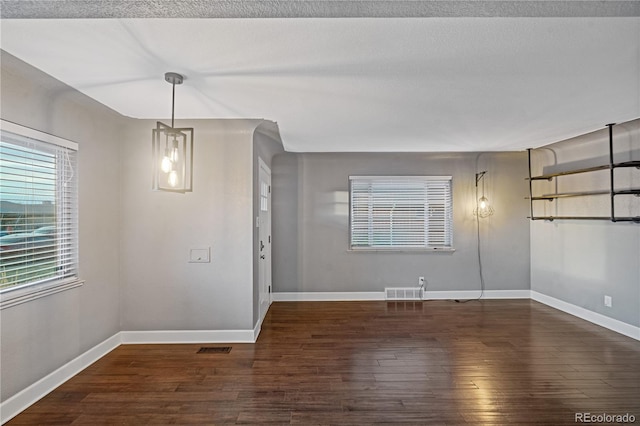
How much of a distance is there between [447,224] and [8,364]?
17.5 feet

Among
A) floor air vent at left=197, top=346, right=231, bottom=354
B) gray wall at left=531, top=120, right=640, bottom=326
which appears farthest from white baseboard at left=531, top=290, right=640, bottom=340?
floor air vent at left=197, top=346, right=231, bottom=354

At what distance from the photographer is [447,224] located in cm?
550

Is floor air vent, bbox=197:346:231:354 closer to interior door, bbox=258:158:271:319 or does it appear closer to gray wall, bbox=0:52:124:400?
interior door, bbox=258:158:271:319

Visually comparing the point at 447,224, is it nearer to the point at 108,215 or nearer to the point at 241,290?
the point at 241,290

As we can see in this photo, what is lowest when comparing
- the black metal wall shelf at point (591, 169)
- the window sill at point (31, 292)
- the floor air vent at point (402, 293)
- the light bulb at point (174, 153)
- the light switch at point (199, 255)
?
the floor air vent at point (402, 293)

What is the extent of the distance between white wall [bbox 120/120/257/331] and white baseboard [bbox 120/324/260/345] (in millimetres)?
53

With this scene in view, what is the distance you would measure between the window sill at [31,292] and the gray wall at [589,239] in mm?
5651

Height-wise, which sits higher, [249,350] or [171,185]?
[171,185]

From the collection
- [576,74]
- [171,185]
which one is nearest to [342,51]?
[171,185]

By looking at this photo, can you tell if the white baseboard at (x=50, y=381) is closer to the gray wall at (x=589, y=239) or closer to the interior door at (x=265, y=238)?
the interior door at (x=265, y=238)

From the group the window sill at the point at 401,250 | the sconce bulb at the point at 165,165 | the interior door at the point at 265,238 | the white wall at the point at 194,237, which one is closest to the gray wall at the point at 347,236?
the window sill at the point at 401,250

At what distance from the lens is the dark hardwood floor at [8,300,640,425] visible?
2.37 metres

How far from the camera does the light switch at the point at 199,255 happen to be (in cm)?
365

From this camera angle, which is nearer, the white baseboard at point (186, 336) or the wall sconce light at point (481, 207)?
the white baseboard at point (186, 336)
